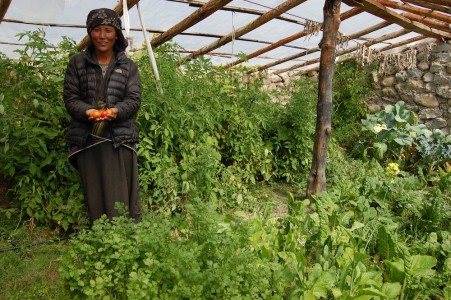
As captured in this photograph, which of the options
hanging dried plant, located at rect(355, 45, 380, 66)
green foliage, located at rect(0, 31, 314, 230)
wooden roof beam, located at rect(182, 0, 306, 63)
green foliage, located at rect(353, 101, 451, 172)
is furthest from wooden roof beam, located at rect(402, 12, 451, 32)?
green foliage, located at rect(0, 31, 314, 230)

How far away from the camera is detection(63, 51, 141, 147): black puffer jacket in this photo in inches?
108

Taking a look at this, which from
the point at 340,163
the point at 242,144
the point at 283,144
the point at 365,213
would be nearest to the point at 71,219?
the point at 242,144

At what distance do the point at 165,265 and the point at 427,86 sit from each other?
702 centimetres

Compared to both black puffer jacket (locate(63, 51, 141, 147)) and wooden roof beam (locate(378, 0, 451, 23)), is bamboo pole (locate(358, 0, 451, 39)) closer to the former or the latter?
wooden roof beam (locate(378, 0, 451, 23))

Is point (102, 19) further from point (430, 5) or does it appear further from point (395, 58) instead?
point (395, 58)

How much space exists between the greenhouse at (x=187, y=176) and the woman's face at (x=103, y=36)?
1 cm

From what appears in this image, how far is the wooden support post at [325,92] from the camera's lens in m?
4.19

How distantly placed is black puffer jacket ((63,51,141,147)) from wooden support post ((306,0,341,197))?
2.25m

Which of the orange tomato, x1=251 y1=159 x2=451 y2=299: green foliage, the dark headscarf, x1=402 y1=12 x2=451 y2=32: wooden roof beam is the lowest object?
x1=251 y1=159 x2=451 y2=299: green foliage

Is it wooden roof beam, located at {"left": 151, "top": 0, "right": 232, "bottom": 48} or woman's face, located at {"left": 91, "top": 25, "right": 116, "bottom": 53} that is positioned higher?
wooden roof beam, located at {"left": 151, "top": 0, "right": 232, "bottom": 48}

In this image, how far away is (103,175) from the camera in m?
2.88

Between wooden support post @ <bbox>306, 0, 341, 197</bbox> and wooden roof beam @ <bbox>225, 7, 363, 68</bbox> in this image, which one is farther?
wooden roof beam @ <bbox>225, 7, 363, 68</bbox>

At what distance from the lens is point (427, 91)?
7.35 meters

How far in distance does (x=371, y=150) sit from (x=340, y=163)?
1421 millimetres
